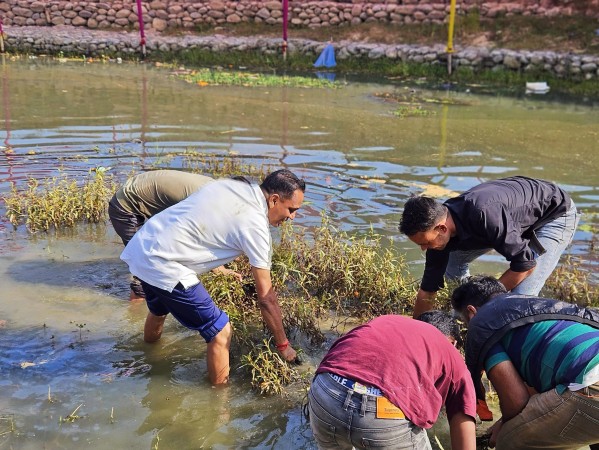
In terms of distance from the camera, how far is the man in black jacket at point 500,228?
3631mm

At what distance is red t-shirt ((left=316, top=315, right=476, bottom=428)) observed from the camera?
246cm

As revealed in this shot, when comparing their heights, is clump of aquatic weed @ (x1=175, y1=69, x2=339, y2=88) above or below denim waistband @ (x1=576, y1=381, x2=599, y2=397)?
above

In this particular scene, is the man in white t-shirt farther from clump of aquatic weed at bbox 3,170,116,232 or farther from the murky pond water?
clump of aquatic weed at bbox 3,170,116,232

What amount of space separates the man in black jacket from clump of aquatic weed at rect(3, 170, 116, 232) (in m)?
3.89

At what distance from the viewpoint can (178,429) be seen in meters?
3.59

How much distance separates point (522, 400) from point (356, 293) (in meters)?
2.32

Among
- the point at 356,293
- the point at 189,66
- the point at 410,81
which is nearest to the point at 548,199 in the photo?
the point at 356,293

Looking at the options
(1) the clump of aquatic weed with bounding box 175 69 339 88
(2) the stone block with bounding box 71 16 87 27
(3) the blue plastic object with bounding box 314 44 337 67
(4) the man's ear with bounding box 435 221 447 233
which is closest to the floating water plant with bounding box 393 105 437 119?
(1) the clump of aquatic weed with bounding box 175 69 339 88

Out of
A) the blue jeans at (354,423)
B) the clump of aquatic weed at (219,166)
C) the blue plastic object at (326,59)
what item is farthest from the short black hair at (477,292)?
the blue plastic object at (326,59)

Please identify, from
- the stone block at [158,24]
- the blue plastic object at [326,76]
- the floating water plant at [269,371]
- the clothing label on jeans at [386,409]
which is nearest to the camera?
the clothing label on jeans at [386,409]

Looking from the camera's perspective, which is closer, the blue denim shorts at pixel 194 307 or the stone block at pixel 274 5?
the blue denim shorts at pixel 194 307

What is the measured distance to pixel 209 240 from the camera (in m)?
3.66

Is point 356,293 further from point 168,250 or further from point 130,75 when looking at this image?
point 130,75

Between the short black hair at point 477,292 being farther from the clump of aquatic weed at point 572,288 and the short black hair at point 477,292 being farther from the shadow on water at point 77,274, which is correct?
the shadow on water at point 77,274
